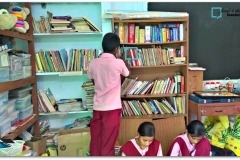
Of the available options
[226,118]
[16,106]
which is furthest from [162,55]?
[16,106]

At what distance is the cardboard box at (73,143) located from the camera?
8.34 ft

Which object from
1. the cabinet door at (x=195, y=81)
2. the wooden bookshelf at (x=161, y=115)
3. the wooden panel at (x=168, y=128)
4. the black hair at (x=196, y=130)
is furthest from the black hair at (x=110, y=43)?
the cabinet door at (x=195, y=81)

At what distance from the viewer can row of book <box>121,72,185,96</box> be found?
2881 millimetres

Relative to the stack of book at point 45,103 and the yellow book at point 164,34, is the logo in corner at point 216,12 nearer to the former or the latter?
the yellow book at point 164,34

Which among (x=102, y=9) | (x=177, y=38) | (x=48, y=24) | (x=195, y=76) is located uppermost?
(x=102, y=9)

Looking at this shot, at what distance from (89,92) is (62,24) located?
0.88 m

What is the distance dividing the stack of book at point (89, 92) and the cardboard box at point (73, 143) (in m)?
0.39

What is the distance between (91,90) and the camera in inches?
114

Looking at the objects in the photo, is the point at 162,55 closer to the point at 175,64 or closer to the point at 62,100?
the point at 175,64

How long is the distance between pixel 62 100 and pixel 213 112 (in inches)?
73.7

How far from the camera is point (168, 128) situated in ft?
9.23

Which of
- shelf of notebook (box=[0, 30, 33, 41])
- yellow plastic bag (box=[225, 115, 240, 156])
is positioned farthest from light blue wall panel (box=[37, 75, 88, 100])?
yellow plastic bag (box=[225, 115, 240, 156])

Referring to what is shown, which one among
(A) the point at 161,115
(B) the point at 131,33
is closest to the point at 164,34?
(B) the point at 131,33

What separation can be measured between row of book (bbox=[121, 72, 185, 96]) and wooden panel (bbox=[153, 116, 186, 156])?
0.35 metres
